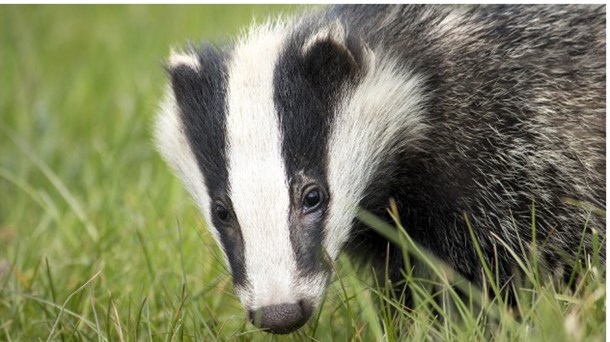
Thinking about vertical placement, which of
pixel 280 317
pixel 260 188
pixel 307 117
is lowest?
pixel 280 317

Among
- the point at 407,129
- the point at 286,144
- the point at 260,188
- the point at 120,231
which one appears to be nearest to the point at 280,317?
the point at 260,188

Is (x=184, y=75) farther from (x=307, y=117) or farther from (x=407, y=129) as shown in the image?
(x=407, y=129)

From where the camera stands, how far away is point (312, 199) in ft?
10.8

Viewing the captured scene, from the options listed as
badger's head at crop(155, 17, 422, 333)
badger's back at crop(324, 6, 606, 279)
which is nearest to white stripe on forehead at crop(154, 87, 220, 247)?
badger's head at crop(155, 17, 422, 333)

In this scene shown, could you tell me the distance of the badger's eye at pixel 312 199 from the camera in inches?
129

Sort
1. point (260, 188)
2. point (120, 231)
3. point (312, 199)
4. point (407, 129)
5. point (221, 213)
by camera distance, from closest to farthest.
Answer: point (260, 188) < point (312, 199) < point (221, 213) < point (407, 129) < point (120, 231)

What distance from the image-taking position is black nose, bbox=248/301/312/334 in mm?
3074

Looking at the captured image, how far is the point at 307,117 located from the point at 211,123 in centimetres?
35

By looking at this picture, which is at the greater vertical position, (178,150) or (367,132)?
(178,150)

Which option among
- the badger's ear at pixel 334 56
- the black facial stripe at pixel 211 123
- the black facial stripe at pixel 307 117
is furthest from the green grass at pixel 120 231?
the badger's ear at pixel 334 56

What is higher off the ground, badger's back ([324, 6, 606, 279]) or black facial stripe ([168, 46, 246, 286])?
black facial stripe ([168, 46, 246, 286])

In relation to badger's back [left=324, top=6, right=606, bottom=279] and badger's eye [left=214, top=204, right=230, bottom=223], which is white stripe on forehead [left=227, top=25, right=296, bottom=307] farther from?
badger's back [left=324, top=6, right=606, bottom=279]

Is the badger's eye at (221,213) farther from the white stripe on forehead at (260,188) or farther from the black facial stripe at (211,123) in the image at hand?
the white stripe on forehead at (260,188)

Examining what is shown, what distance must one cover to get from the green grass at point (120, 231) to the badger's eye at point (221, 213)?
1.02ft
